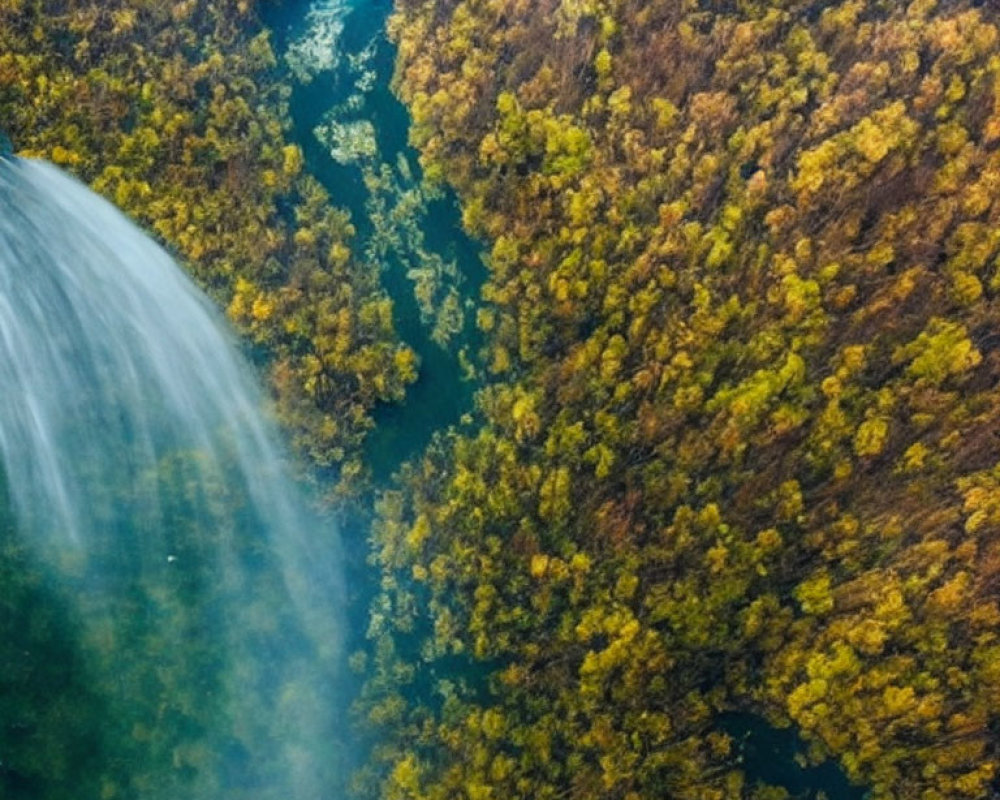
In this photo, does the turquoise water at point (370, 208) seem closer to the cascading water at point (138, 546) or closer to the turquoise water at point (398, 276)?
the turquoise water at point (398, 276)

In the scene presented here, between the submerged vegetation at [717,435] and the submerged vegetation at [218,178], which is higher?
the submerged vegetation at [218,178]

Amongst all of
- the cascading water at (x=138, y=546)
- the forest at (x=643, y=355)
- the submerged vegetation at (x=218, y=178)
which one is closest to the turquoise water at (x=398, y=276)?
the forest at (x=643, y=355)

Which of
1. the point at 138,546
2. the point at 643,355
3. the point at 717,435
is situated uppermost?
the point at 138,546

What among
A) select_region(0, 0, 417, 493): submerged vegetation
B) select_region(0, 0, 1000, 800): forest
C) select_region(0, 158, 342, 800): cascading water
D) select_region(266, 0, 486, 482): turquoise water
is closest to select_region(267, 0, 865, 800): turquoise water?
select_region(266, 0, 486, 482): turquoise water

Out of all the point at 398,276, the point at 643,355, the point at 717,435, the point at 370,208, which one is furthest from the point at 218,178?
the point at 717,435

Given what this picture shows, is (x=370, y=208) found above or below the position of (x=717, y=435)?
above

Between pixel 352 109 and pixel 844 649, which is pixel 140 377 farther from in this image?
pixel 844 649

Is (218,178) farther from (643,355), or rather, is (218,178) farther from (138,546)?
(643,355)
